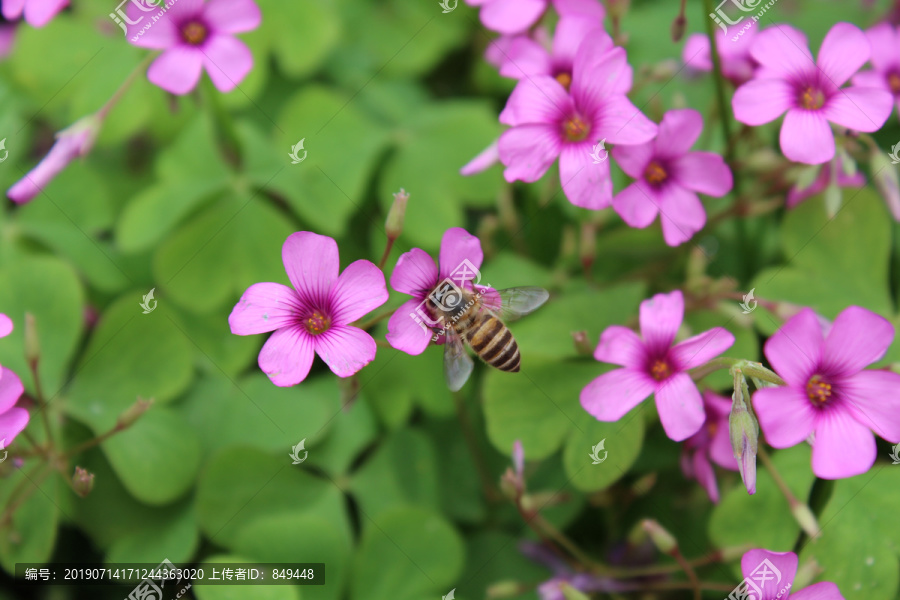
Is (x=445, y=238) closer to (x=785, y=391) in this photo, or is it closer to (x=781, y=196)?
(x=785, y=391)

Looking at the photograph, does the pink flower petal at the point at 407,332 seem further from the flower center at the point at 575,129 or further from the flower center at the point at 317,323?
the flower center at the point at 575,129

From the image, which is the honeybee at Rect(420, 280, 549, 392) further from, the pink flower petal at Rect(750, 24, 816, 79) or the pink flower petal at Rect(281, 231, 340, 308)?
the pink flower petal at Rect(750, 24, 816, 79)

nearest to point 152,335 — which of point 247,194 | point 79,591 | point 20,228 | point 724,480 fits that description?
point 247,194

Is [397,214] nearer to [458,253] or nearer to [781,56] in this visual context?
[458,253]

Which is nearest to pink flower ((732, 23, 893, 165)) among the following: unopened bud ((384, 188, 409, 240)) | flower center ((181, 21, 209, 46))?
unopened bud ((384, 188, 409, 240))

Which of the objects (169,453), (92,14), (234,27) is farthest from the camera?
(92,14)

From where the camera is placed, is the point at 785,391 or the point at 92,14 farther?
the point at 92,14

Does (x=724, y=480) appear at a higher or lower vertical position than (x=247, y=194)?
lower
